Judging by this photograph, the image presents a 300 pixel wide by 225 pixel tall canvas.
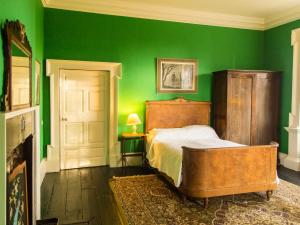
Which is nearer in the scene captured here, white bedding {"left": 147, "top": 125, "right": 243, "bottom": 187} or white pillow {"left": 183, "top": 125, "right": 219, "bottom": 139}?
white bedding {"left": 147, "top": 125, "right": 243, "bottom": 187}

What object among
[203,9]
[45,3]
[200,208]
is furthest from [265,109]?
[45,3]

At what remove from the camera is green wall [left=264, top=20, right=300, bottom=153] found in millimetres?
5004

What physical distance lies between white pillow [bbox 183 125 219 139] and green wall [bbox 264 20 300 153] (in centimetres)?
156

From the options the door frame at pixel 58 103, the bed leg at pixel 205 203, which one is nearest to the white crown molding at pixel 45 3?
the door frame at pixel 58 103

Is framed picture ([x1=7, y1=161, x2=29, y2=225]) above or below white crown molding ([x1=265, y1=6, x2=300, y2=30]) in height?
below

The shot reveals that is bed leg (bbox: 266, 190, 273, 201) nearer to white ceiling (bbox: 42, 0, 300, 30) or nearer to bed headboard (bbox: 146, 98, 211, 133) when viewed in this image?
bed headboard (bbox: 146, 98, 211, 133)

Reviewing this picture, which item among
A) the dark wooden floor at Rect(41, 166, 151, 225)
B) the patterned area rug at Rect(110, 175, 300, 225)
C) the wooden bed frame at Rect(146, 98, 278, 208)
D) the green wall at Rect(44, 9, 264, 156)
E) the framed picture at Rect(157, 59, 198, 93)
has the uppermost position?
the green wall at Rect(44, 9, 264, 156)

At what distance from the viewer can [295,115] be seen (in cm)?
479

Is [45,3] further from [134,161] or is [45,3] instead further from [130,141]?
[134,161]

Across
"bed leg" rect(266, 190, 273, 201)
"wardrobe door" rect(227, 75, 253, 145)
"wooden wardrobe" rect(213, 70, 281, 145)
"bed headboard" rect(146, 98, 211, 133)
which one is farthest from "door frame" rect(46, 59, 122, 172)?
"bed leg" rect(266, 190, 273, 201)

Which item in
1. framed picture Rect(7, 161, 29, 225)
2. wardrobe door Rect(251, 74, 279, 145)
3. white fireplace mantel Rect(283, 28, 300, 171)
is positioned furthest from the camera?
wardrobe door Rect(251, 74, 279, 145)

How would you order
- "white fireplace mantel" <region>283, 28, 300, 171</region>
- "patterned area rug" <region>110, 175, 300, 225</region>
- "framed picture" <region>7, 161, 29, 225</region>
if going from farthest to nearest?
"white fireplace mantel" <region>283, 28, 300, 171</region>
"patterned area rug" <region>110, 175, 300, 225</region>
"framed picture" <region>7, 161, 29, 225</region>

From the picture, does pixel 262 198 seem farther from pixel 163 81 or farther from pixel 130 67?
pixel 130 67

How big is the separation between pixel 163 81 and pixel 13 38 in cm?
350
